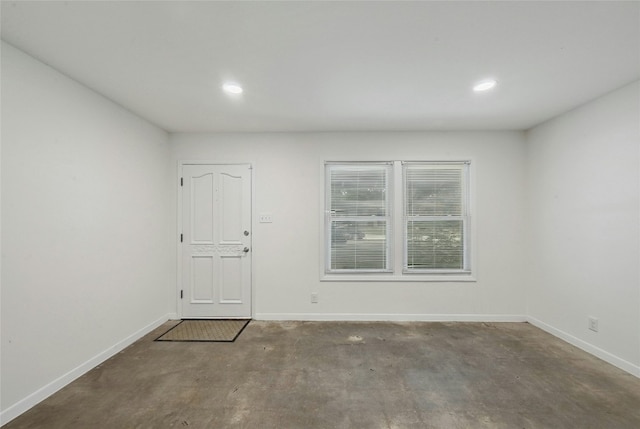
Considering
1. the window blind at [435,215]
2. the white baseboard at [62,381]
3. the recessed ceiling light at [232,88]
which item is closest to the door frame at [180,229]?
the white baseboard at [62,381]

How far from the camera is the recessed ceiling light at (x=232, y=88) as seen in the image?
2.41 metres

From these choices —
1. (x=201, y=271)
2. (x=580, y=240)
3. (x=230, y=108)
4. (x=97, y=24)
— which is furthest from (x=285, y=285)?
(x=580, y=240)

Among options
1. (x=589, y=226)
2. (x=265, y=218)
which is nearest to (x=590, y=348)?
(x=589, y=226)

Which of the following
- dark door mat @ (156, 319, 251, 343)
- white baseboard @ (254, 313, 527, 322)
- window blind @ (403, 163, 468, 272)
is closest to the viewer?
dark door mat @ (156, 319, 251, 343)

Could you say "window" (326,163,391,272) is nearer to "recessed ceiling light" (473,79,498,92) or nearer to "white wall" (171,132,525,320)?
"white wall" (171,132,525,320)

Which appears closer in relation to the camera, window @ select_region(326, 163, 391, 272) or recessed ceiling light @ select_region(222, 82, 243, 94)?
recessed ceiling light @ select_region(222, 82, 243, 94)

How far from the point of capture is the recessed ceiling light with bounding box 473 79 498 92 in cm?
236

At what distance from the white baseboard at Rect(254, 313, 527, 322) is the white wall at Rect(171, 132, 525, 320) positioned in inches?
0.5

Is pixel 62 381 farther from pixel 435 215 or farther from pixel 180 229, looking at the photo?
pixel 435 215

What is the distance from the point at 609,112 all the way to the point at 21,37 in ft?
15.6

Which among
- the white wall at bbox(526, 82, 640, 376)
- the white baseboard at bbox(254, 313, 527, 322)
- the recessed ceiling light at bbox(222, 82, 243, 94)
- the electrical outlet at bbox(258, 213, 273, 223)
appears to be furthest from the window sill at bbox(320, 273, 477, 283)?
the recessed ceiling light at bbox(222, 82, 243, 94)

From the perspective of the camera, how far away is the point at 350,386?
221cm

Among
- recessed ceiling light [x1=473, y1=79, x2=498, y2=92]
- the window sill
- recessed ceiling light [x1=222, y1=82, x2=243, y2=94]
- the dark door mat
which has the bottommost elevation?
the dark door mat

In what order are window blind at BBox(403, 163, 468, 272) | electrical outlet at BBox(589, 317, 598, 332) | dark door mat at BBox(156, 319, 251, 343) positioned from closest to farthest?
electrical outlet at BBox(589, 317, 598, 332) → dark door mat at BBox(156, 319, 251, 343) → window blind at BBox(403, 163, 468, 272)
